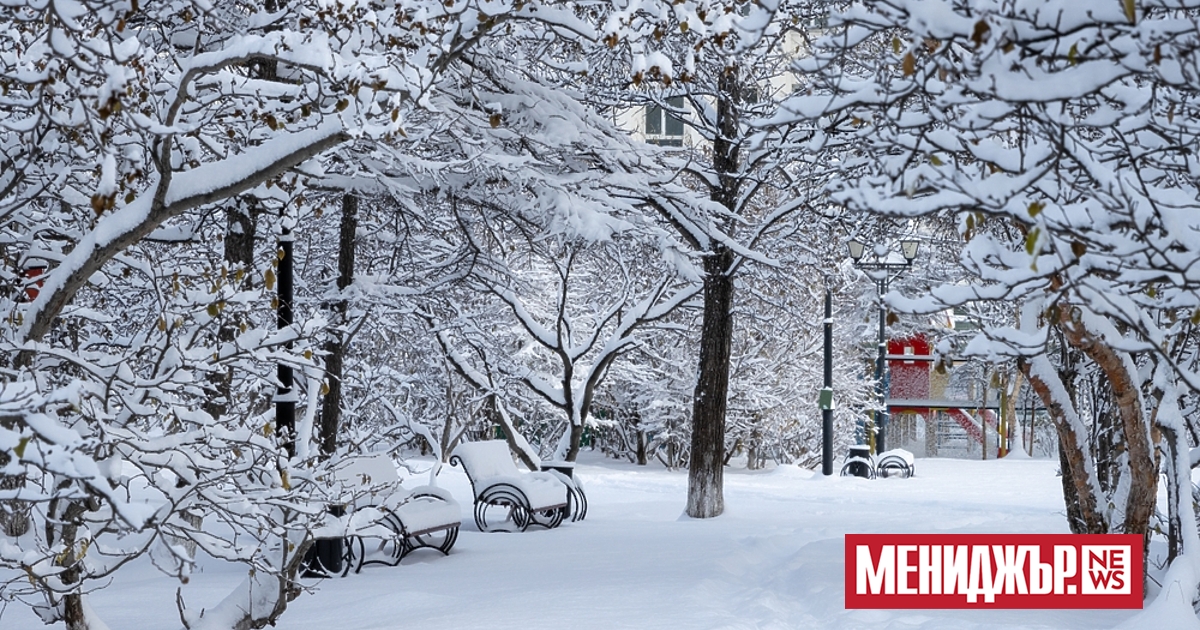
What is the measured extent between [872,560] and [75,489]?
5.68 meters

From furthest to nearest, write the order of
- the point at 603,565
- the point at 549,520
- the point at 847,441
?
the point at 847,441, the point at 549,520, the point at 603,565

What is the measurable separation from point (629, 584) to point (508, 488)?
4805mm

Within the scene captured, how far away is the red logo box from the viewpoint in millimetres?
7340

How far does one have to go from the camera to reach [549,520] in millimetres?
14133

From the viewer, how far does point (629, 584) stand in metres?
8.33

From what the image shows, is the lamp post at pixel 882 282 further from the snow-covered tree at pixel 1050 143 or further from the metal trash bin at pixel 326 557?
the snow-covered tree at pixel 1050 143

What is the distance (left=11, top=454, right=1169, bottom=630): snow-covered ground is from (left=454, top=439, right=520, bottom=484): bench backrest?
69cm

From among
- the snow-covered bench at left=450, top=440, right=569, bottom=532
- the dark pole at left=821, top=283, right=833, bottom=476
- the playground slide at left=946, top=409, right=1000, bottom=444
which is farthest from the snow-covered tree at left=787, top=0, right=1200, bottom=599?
the playground slide at left=946, top=409, right=1000, bottom=444

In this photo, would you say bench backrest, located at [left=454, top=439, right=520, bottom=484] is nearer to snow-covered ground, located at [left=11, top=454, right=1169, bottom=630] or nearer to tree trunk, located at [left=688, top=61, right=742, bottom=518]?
snow-covered ground, located at [left=11, top=454, right=1169, bottom=630]

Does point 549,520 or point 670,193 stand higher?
point 670,193

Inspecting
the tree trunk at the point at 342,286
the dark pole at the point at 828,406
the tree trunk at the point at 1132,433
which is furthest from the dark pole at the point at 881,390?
the tree trunk at the point at 1132,433

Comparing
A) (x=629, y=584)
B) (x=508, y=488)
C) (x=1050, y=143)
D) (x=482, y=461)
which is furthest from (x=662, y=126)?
(x=1050, y=143)

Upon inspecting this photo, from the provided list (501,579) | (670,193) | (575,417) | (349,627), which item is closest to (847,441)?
(575,417)

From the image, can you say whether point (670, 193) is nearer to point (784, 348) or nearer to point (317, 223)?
point (317, 223)
